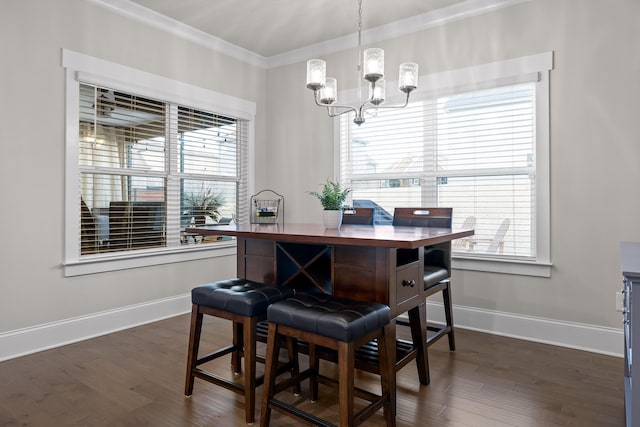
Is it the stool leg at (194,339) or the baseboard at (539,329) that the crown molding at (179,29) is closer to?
the stool leg at (194,339)

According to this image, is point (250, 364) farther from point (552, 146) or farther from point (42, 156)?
point (552, 146)

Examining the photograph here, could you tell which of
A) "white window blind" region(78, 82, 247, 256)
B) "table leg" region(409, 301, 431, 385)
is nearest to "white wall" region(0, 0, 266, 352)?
"white window blind" region(78, 82, 247, 256)

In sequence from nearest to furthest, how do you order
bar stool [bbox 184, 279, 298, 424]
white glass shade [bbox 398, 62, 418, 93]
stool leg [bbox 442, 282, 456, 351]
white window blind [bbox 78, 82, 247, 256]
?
1. bar stool [bbox 184, 279, 298, 424]
2. white glass shade [bbox 398, 62, 418, 93]
3. stool leg [bbox 442, 282, 456, 351]
4. white window blind [bbox 78, 82, 247, 256]

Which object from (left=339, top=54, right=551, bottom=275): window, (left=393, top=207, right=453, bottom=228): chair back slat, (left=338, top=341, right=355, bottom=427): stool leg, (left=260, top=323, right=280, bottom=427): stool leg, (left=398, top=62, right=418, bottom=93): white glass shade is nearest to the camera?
(left=338, top=341, right=355, bottom=427): stool leg

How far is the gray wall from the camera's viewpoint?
2.84 meters

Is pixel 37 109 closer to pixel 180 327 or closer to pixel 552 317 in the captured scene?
pixel 180 327

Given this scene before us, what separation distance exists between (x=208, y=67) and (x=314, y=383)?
10.9 feet

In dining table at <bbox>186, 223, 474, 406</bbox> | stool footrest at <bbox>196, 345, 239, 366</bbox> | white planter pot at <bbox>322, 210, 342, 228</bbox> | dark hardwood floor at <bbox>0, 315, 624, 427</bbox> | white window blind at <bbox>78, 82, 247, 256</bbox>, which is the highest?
white window blind at <bbox>78, 82, 247, 256</bbox>

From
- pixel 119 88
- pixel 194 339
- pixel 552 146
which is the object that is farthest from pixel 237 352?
pixel 552 146

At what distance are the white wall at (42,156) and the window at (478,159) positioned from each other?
246 centimetres

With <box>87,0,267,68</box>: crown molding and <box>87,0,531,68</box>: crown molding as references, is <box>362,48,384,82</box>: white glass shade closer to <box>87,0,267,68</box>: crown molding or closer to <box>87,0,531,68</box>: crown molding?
<box>87,0,531,68</box>: crown molding

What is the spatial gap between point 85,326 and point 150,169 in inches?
56.3

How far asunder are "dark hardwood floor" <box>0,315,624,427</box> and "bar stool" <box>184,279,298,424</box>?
158 mm

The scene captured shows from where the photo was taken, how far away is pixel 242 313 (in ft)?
6.51
